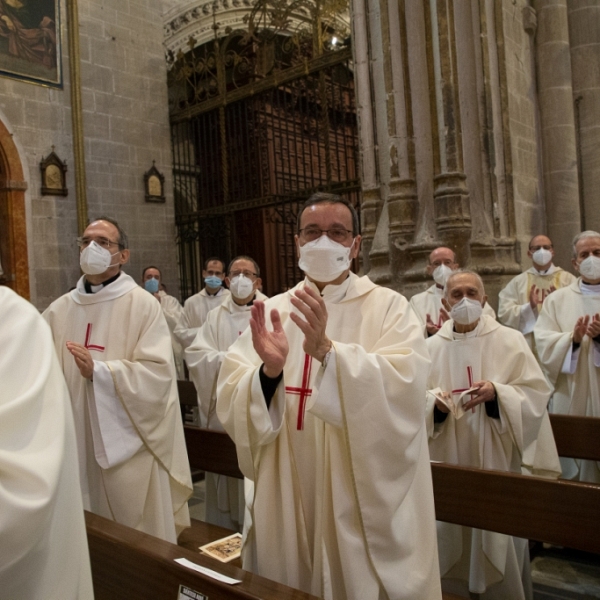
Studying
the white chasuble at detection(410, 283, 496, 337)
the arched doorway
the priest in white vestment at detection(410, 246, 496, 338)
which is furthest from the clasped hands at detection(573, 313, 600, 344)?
the arched doorway

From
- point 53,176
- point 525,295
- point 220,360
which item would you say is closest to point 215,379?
point 220,360

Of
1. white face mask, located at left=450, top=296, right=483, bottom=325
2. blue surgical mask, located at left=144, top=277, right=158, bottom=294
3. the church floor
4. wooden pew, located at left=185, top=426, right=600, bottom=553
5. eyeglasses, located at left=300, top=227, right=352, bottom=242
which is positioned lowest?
the church floor

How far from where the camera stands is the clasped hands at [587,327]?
430cm

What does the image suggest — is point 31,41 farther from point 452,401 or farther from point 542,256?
point 452,401

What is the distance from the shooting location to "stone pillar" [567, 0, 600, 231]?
796 cm

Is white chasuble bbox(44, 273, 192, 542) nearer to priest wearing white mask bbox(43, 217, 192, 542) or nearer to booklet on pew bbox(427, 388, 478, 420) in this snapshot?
priest wearing white mask bbox(43, 217, 192, 542)

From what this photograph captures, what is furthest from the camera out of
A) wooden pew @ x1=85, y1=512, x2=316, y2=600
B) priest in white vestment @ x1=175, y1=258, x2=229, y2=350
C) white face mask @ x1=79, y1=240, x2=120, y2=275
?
priest in white vestment @ x1=175, y1=258, x2=229, y2=350

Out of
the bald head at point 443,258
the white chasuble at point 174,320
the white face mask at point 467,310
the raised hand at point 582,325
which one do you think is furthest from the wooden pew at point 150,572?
the white chasuble at point 174,320

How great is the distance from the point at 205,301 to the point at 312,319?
521 cm

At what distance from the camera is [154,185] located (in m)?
10.8

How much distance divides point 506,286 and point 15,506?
229 inches

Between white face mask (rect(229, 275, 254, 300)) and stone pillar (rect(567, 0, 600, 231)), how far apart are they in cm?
528

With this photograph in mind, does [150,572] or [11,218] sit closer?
[150,572]

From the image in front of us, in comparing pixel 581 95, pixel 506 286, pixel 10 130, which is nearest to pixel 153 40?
pixel 10 130
